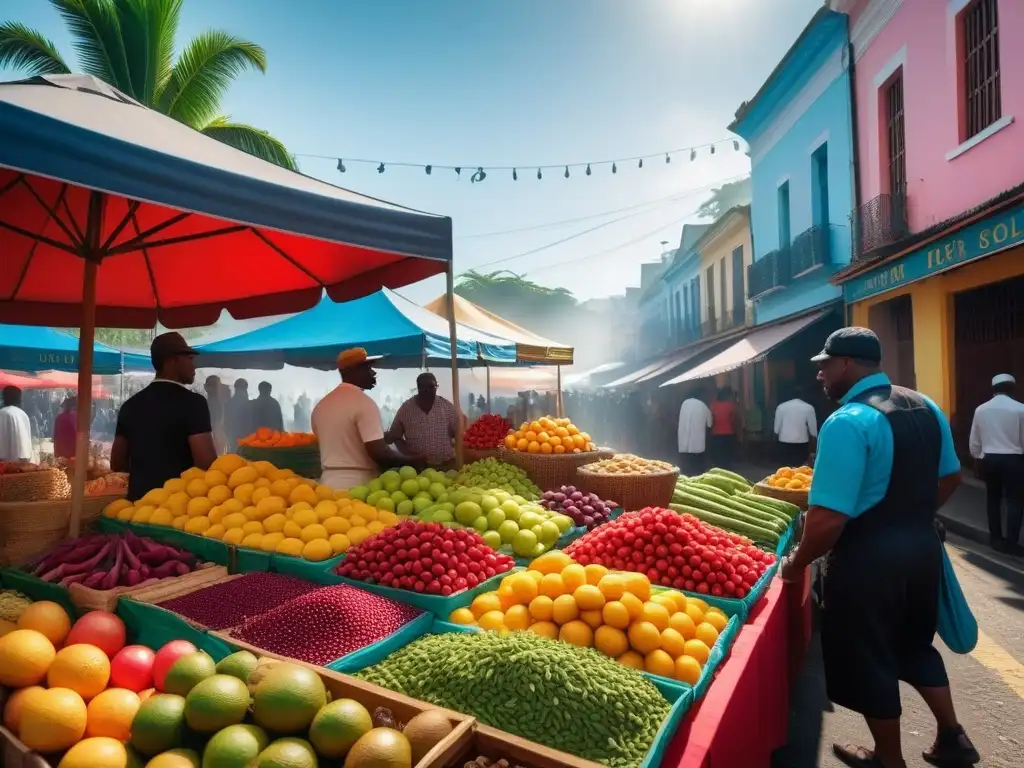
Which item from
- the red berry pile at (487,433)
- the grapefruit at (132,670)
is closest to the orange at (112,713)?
the grapefruit at (132,670)

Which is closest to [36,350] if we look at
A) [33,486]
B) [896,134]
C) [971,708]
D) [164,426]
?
[33,486]

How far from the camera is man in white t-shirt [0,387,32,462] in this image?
27.8 ft

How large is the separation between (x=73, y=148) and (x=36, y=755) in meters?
2.09

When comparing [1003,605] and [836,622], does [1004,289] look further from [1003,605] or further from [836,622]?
[836,622]

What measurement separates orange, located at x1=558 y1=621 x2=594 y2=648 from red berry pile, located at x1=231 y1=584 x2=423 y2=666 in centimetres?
63

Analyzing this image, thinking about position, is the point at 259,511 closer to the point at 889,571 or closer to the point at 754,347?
the point at 889,571

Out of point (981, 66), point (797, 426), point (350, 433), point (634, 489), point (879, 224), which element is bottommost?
point (634, 489)

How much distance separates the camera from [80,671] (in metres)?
1.90

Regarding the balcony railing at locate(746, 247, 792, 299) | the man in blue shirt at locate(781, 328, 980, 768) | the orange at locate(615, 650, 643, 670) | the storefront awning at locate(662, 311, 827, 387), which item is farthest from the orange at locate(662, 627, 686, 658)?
the balcony railing at locate(746, 247, 792, 299)

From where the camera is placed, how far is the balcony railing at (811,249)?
13883mm

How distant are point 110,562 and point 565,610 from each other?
218 cm

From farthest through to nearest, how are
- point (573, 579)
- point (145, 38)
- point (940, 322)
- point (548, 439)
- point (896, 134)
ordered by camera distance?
point (145, 38) → point (896, 134) → point (940, 322) → point (548, 439) → point (573, 579)

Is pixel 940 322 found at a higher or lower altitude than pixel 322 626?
higher

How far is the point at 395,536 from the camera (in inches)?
120
